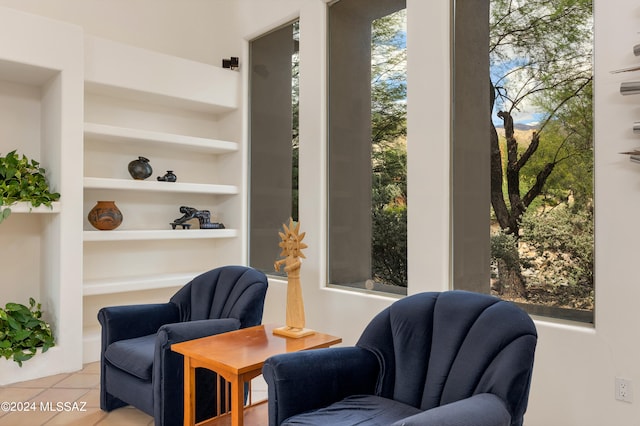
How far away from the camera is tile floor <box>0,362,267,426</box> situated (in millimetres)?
2754

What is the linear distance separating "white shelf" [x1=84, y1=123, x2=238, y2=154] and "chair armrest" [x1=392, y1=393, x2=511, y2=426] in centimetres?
339

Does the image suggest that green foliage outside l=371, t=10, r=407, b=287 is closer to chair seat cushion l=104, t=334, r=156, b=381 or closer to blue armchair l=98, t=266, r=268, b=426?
blue armchair l=98, t=266, r=268, b=426

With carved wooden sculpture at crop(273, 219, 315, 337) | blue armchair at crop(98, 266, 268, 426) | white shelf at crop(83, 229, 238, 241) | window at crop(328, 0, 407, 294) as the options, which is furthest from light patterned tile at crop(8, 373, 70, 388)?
window at crop(328, 0, 407, 294)

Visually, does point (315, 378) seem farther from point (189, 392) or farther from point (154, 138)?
point (154, 138)

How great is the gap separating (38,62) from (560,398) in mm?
4081

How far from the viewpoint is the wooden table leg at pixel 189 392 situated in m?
2.32

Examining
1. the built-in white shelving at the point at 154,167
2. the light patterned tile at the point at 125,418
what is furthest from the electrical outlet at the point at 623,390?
the built-in white shelving at the point at 154,167

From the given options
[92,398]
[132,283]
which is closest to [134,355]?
[92,398]

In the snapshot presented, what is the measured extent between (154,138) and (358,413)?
317cm

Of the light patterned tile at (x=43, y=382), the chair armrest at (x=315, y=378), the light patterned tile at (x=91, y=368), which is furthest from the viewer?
the light patterned tile at (x=91, y=368)

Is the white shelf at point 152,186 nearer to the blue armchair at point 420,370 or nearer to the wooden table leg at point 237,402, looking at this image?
the wooden table leg at point 237,402

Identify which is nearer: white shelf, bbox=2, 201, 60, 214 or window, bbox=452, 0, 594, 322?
window, bbox=452, 0, 594, 322

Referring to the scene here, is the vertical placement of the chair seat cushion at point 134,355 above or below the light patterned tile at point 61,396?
above

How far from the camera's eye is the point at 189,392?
233 cm
